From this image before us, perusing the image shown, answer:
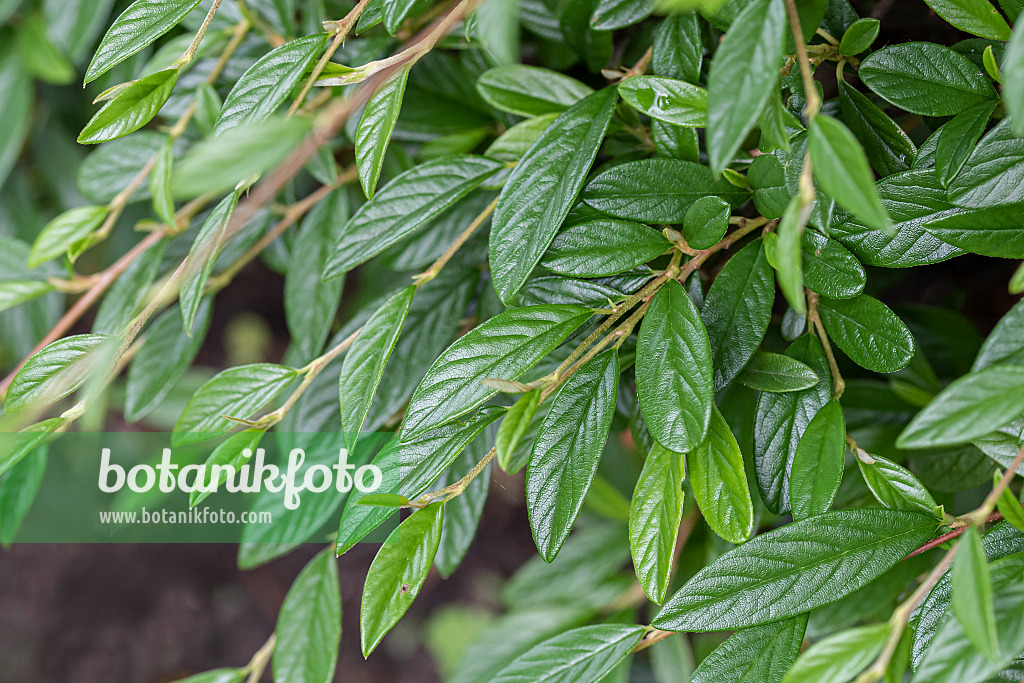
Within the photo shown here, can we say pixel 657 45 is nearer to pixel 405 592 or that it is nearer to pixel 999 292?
pixel 405 592

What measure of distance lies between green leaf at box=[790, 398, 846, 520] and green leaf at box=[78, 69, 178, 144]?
411 mm

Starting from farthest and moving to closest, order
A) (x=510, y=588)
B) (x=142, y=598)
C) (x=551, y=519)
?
(x=142, y=598) → (x=510, y=588) → (x=551, y=519)

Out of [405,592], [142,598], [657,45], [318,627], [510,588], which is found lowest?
[142,598]

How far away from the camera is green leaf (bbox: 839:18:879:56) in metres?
0.35

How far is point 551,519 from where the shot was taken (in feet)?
1.18

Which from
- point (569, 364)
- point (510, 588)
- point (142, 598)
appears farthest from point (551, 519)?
point (142, 598)

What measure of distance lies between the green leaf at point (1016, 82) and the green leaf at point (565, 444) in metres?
0.21

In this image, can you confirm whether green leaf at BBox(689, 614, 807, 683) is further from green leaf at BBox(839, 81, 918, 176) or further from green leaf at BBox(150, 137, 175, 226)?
green leaf at BBox(150, 137, 175, 226)

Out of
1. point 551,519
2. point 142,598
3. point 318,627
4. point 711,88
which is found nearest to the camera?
point 711,88

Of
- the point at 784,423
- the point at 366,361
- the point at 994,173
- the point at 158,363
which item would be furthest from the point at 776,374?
the point at 158,363

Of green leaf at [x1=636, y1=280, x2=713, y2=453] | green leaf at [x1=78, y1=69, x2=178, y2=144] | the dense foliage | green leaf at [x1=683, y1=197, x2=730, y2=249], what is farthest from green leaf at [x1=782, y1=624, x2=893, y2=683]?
green leaf at [x1=78, y1=69, x2=178, y2=144]

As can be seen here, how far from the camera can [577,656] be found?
15.6 inches

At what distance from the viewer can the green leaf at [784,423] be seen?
383 millimetres

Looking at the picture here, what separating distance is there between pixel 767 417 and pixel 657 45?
0.24 m
